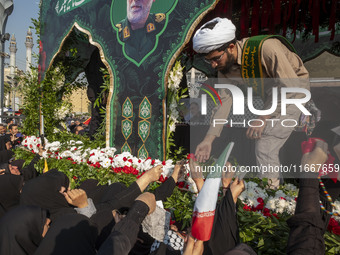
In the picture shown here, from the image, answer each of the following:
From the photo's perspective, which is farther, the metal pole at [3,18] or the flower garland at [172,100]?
the metal pole at [3,18]

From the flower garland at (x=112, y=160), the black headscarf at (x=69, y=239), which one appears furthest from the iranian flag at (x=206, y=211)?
the flower garland at (x=112, y=160)

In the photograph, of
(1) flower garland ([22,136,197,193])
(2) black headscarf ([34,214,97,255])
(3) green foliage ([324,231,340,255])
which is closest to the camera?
(2) black headscarf ([34,214,97,255])

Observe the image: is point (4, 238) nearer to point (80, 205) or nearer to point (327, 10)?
point (80, 205)

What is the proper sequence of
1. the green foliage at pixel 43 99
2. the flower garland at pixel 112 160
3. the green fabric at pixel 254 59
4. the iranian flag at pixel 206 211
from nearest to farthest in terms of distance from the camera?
the iranian flag at pixel 206 211 → the green fabric at pixel 254 59 → the flower garland at pixel 112 160 → the green foliage at pixel 43 99

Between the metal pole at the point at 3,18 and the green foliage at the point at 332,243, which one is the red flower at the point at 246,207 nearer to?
the green foliage at the point at 332,243

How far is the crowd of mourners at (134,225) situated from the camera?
5.59 feet

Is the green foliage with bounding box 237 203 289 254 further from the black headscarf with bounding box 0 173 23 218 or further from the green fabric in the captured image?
the black headscarf with bounding box 0 173 23 218

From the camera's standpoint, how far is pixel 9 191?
13.3 feet

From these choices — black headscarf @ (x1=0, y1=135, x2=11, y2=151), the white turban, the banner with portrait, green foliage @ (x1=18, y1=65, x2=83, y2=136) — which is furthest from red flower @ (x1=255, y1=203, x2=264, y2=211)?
black headscarf @ (x1=0, y1=135, x2=11, y2=151)

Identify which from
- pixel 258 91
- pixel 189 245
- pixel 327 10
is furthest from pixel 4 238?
pixel 327 10

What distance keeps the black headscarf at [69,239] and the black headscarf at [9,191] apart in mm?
2360

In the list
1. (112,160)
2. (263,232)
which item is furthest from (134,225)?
(112,160)

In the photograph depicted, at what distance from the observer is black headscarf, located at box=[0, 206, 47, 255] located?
7.80 ft

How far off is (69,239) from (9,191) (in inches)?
100
